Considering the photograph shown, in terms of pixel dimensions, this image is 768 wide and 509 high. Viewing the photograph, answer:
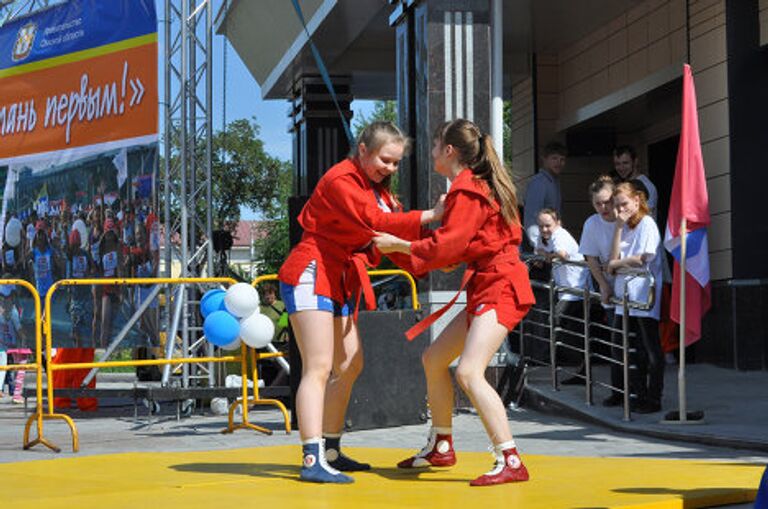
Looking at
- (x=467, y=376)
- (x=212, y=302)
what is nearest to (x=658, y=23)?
(x=212, y=302)

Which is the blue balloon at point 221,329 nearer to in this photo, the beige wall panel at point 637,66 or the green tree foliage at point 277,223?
the beige wall panel at point 637,66

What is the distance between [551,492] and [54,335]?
8739 millimetres

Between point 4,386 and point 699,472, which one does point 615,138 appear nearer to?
point 4,386

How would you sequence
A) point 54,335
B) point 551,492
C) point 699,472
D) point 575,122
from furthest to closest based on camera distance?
point 575,122
point 54,335
point 699,472
point 551,492

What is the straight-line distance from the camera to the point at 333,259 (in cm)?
759

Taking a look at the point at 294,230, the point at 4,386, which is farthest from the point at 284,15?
the point at 294,230

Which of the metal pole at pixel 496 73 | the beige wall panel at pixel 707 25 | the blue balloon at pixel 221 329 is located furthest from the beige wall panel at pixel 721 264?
the blue balloon at pixel 221 329

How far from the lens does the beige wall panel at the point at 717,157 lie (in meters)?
14.2

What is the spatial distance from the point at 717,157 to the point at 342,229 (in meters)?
7.81

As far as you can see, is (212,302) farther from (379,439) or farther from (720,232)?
(720,232)

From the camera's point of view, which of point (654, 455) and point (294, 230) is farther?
point (294, 230)

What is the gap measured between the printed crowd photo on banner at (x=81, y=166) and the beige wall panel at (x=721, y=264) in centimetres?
557

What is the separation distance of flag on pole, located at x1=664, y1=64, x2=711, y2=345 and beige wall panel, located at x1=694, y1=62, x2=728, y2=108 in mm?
3588

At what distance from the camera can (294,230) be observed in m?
10.9
